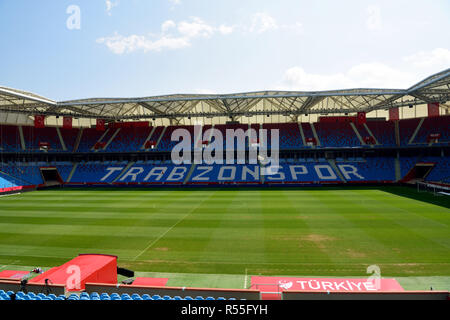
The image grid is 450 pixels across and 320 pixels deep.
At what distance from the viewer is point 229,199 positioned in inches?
1139

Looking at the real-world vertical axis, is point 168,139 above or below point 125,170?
above

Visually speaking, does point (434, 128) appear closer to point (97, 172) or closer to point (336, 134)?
point (336, 134)

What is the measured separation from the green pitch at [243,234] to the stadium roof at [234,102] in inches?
483

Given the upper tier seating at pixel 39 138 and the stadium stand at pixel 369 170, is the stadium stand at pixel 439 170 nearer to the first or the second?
the stadium stand at pixel 369 170

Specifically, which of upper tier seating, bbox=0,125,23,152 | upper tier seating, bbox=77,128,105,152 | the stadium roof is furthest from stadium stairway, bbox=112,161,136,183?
upper tier seating, bbox=0,125,23,152

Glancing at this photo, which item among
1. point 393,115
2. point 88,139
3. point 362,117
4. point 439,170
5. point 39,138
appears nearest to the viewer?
point 439,170

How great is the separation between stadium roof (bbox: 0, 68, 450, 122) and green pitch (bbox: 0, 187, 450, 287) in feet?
40.3

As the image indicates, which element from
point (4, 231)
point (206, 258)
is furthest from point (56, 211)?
point (206, 258)

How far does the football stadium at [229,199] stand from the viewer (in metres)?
11.0

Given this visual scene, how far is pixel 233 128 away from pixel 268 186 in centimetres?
1424

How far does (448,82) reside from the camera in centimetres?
2750

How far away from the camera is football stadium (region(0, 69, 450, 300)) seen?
11.0m

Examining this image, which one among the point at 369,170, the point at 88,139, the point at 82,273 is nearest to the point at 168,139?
the point at 88,139

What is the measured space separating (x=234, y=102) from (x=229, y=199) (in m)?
14.4
